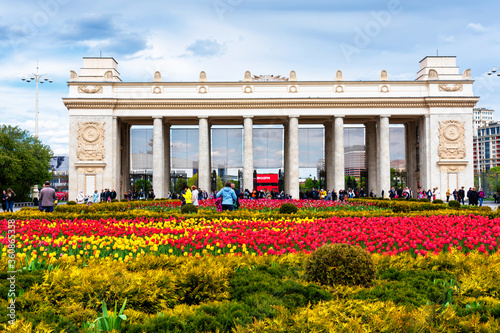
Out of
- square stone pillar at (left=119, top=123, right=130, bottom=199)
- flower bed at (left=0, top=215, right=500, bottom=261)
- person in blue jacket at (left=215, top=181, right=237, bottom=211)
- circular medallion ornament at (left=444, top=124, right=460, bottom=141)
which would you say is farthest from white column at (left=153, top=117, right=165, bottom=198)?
flower bed at (left=0, top=215, right=500, bottom=261)

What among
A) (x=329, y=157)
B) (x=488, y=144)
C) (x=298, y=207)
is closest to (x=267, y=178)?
(x=329, y=157)

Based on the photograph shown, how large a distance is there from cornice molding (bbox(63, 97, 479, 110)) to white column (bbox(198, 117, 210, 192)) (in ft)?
5.27

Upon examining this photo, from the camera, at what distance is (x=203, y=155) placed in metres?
40.1

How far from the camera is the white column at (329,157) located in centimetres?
4170

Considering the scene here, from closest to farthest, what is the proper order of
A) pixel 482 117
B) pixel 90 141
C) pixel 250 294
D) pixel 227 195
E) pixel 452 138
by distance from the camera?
pixel 250 294 < pixel 227 195 < pixel 90 141 < pixel 452 138 < pixel 482 117

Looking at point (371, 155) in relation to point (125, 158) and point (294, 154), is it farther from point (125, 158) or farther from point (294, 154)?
point (125, 158)

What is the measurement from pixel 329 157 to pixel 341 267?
3836 cm

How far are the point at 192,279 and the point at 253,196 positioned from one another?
31836mm

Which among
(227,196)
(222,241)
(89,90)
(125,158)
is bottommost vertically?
(222,241)

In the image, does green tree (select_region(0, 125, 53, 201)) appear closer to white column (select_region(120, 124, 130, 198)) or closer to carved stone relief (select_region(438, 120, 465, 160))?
white column (select_region(120, 124, 130, 198))

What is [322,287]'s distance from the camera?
5.50m

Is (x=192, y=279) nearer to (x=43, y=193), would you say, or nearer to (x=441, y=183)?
(x=43, y=193)

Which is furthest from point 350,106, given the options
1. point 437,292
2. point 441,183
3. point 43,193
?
point 437,292

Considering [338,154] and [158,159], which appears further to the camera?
[338,154]
